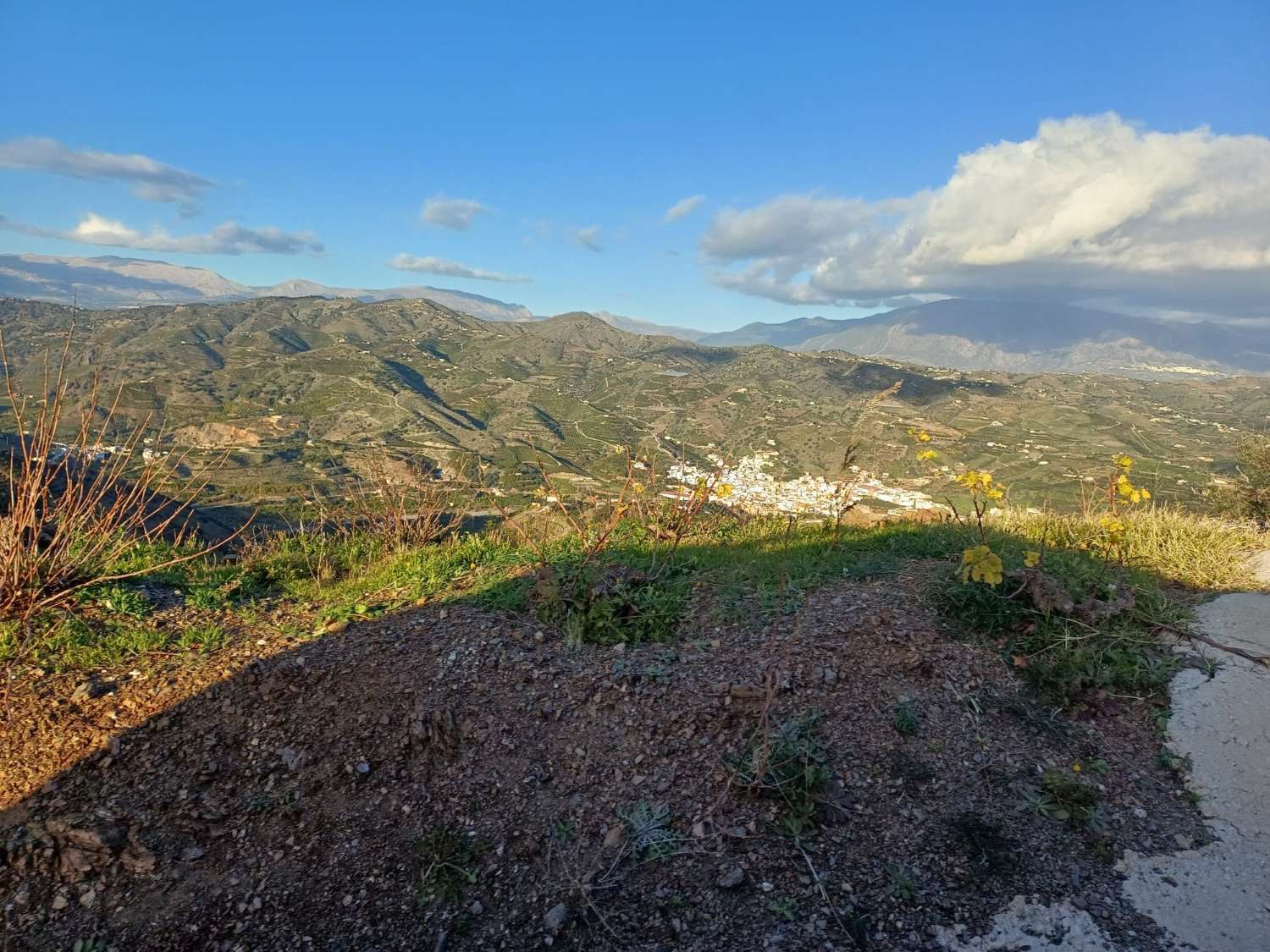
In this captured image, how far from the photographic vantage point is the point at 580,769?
3545 mm

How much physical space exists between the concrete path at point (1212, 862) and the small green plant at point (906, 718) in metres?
1.02

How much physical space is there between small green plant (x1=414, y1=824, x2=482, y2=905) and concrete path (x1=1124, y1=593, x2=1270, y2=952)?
3.02 m

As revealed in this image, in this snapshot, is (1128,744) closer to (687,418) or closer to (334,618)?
(334,618)

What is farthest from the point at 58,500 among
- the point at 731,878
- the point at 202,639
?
the point at 731,878

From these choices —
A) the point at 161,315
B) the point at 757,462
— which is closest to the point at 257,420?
the point at 757,462

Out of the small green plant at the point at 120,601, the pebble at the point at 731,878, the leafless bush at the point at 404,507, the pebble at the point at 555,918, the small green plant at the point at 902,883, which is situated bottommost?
the pebble at the point at 555,918

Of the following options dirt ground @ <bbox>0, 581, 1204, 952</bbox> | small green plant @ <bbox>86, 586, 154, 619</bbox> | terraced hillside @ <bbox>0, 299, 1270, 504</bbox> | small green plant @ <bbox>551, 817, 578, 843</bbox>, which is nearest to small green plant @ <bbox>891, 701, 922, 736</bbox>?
dirt ground @ <bbox>0, 581, 1204, 952</bbox>

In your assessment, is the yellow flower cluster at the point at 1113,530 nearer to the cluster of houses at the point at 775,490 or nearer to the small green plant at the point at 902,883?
the cluster of houses at the point at 775,490

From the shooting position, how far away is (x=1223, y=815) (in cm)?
314

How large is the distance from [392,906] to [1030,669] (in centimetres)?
402

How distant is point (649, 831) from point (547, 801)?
1.95 ft

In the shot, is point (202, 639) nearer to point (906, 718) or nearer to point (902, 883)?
point (902, 883)

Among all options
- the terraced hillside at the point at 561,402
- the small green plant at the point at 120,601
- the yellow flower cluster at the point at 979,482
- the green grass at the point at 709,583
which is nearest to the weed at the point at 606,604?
the green grass at the point at 709,583

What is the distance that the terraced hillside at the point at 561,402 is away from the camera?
6034 centimetres
